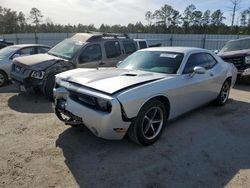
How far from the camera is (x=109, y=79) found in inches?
161

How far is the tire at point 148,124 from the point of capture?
390 centimetres

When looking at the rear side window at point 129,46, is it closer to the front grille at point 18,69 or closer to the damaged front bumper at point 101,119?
the front grille at point 18,69

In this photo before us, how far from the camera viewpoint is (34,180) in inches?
128

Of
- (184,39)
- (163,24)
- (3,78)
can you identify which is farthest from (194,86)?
(163,24)

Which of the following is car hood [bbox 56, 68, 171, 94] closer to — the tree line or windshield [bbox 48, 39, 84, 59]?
windshield [bbox 48, 39, 84, 59]

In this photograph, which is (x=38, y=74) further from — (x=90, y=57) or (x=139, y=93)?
(x=139, y=93)

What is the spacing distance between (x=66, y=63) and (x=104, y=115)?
3.86 metres

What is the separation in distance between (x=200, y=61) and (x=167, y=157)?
256 centimetres

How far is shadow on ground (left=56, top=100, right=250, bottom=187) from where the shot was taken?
10.8ft

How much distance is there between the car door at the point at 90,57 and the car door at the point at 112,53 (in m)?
0.24

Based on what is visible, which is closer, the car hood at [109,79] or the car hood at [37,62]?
the car hood at [109,79]

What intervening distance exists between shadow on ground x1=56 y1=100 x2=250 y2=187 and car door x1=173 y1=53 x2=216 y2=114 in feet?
1.67

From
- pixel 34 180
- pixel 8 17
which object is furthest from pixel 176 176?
pixel 8 17

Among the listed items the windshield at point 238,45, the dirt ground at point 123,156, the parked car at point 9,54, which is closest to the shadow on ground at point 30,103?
the dirt ground at point 123,156
